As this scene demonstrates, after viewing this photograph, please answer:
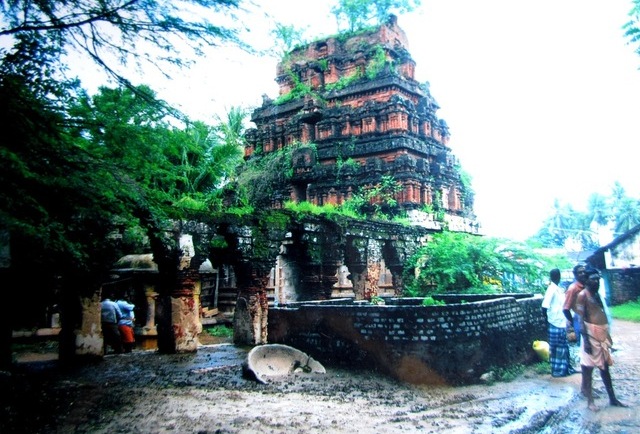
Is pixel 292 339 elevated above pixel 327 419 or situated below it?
above

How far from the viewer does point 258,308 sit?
11484 mm

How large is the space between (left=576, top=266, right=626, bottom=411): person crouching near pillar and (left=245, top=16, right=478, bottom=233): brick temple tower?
1193 centimetres

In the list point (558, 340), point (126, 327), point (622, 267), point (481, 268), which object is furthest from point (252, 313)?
point (622, 267)

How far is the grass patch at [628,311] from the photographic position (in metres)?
18.8

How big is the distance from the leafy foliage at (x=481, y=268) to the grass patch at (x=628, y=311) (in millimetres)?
6428

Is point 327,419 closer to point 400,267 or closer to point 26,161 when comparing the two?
point 26,161

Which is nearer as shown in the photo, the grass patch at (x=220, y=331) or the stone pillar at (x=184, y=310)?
the stone pillar at (x=184, y=310)

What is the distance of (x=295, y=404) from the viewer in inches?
233

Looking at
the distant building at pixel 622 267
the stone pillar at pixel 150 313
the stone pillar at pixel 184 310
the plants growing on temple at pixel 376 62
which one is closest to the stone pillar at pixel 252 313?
the stone pillar at pixel 184 310

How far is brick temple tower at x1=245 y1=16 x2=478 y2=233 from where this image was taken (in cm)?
1962

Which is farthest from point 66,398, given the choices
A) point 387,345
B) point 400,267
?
point 400,267

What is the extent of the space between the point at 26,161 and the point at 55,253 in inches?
55.8

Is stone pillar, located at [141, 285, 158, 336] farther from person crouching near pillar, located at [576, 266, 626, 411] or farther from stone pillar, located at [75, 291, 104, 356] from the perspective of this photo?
person crouching near pillar, located at [576, 266, 626, 411]

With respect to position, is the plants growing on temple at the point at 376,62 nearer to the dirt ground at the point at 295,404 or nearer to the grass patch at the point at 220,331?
the grass patch at the point at 220,331
